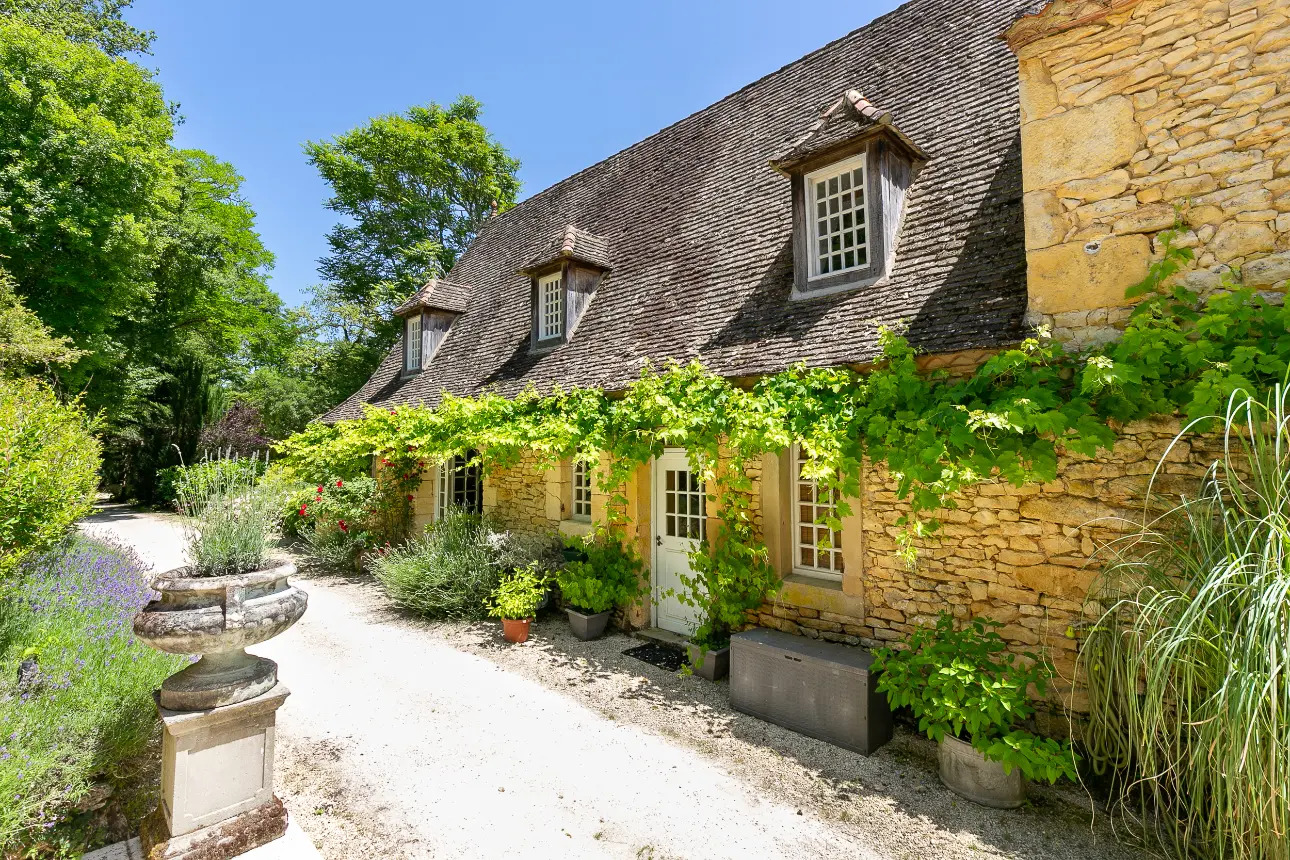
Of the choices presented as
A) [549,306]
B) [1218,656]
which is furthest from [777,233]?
[1218,656]

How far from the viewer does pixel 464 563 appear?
26.9ft

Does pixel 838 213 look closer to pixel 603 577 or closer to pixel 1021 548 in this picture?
pixel 1021 548

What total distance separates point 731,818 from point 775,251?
6156 millimetres

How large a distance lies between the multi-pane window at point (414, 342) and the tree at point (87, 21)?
1247 centimetres

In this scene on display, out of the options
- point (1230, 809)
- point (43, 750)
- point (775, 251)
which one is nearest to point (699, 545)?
point (775, 251)

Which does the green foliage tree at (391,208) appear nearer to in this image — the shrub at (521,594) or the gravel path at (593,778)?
the shrub at (521,594)

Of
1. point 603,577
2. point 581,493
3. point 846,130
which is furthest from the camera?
point 581,493

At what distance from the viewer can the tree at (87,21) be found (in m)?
15.3

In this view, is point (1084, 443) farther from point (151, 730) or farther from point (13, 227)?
point (13, 227)

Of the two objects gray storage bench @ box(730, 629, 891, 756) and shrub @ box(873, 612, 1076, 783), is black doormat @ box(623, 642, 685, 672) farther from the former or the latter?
shrub @ box(873, 612, 1076, 783)

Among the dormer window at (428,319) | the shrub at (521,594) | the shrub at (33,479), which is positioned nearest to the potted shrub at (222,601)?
the shrub at (33,479)

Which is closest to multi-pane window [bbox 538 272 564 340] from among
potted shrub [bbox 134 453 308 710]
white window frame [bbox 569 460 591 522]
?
white window frame [bbox 569 460 591 522]

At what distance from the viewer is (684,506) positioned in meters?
7.29

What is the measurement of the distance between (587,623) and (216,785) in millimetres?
4299
